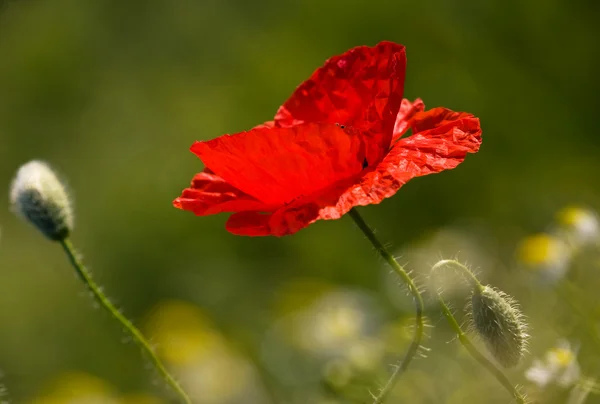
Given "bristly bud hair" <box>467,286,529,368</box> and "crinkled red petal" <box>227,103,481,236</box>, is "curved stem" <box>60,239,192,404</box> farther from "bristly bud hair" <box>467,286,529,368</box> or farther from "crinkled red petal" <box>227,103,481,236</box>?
"bristly bud hair" <box>467,286,529,368</box>

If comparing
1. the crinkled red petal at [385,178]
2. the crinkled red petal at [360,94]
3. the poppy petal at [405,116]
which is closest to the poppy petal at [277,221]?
the crinkled red petal at [385,178]

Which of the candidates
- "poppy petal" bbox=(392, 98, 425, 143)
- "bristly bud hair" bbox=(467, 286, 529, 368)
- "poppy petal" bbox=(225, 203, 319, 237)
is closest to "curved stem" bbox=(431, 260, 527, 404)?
"bristly bud hair" bbox=(467, 286, 529, 368)

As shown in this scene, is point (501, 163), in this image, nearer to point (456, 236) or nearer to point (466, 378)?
point (456, 236)

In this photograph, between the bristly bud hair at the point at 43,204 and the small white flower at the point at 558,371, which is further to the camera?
the bristly bud hair at the point at 43,204

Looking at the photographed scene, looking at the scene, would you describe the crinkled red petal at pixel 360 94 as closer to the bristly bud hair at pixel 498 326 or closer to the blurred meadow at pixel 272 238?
the bristly bud hair at pixel 498 326

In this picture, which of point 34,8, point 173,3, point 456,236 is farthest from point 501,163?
point 34,8

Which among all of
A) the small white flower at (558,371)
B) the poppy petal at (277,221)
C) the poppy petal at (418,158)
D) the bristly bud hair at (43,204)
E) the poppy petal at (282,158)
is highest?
the bristly bud hair at (43,204)

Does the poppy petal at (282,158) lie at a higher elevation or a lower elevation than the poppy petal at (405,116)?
higher

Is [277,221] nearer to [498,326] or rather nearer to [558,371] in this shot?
[498,326]
